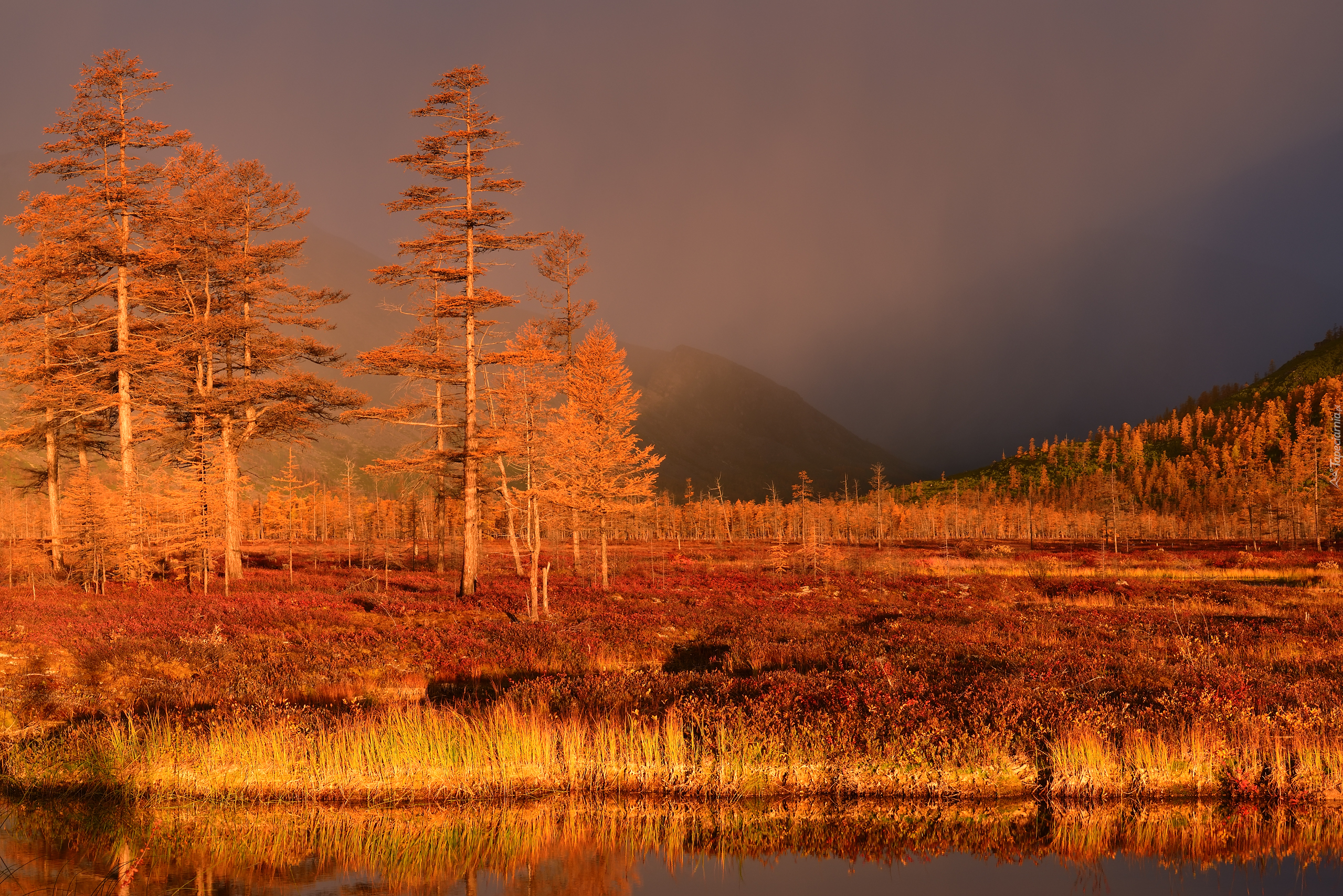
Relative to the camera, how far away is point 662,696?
38.9 feet

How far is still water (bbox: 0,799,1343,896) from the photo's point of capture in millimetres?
7188

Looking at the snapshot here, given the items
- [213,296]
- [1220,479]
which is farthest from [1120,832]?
[1220,479]

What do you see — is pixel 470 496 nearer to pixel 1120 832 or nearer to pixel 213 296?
pixel 213 296

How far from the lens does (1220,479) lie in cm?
13675

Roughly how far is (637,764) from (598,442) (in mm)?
25169

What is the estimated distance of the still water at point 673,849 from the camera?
7.19m

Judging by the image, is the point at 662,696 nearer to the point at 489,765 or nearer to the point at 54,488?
the point at 489,765

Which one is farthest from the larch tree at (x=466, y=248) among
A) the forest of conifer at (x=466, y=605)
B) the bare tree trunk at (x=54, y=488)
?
the bare tree trunk at (x=54, y=488)

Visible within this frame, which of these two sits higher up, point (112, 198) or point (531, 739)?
point (112, 198)

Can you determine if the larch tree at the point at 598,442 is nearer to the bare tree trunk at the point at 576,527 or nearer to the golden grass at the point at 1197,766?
the bare tree trunk at the point at 576,527

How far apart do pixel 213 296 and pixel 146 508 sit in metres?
10.3

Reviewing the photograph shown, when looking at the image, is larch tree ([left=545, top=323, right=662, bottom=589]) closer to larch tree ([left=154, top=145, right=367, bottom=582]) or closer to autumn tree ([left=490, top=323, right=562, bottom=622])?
autumn tree ([left=490, top=323, right=562, bottom=622])

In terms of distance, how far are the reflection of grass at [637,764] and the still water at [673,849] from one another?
327 mm

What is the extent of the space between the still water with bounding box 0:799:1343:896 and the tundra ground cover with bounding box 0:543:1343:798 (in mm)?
484
